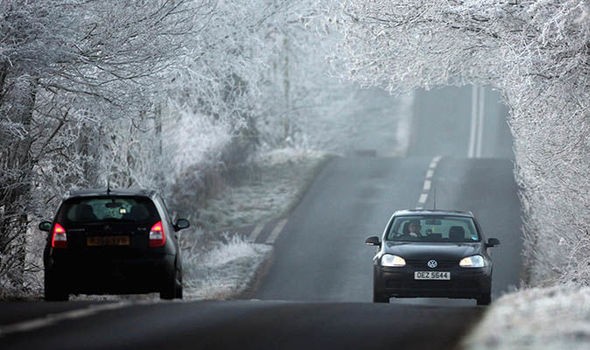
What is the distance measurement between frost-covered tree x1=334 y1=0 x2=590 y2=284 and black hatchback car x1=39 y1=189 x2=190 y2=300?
17.6ft

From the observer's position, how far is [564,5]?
19172 mm

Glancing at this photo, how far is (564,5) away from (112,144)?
47.2 ft

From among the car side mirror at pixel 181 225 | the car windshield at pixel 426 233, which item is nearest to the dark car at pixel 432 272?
the car windshield at pixel 426 233

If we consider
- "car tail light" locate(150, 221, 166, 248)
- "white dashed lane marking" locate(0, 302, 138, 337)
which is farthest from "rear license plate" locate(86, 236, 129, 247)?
"white dashed lane marking" locate(0, 302, 138, 337)

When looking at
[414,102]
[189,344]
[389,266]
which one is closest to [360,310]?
[189,344]

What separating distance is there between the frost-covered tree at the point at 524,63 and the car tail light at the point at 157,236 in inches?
204

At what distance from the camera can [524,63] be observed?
68.2 ft

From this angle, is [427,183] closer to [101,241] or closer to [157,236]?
[157,236]

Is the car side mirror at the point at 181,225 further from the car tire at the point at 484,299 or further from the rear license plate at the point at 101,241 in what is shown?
the car tire at the point at 484,299

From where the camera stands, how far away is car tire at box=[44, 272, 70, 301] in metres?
19.4

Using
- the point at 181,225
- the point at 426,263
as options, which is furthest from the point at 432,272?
the point at 181,225

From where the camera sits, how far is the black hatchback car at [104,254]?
1934 cm

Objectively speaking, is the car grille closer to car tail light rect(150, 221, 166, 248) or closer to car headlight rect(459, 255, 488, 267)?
car headlight rect(459, 255, 488, 267)

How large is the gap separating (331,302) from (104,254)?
3186 mm
